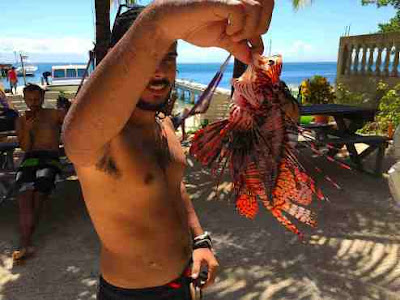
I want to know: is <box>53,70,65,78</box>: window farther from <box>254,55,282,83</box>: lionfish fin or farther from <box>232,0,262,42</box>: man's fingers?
<box>232,0,262,42</box>: man's fingers

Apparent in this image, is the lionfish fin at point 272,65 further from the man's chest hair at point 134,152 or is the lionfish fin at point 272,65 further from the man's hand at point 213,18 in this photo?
the man's chest hair at point 134,152

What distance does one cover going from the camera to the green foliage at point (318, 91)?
999cm

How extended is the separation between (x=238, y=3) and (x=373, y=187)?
587 cm

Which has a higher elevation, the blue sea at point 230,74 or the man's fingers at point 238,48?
the man's fingers at point 238,48

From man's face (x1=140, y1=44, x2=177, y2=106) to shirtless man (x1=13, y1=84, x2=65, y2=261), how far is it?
138 inches

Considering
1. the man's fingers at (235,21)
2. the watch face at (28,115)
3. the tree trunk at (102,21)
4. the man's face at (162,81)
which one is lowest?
the watch face at (28,115)

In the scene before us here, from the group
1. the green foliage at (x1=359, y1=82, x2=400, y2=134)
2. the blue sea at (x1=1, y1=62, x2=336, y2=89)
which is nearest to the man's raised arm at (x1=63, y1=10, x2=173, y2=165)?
the blue sea at (x1=1, y1=62, x2=336, y2=89)

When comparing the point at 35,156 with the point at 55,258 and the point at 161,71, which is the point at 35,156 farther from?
the point at 161,71

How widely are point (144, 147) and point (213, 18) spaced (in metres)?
0.66

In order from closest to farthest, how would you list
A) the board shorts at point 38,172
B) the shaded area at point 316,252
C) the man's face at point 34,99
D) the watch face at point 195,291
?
1. the watch face at point 195,291
2. the shaded area at point 316,252
3. the board shorts at point 38,172
4. the man's face at point 34,99

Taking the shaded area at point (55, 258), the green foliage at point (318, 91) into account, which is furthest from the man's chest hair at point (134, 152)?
the green foliage at point (318, 91)

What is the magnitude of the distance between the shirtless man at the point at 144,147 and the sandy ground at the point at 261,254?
75.3 inches

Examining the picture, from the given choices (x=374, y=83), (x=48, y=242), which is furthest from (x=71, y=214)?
(x=374, y=83)

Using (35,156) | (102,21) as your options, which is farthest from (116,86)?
(102,21)
